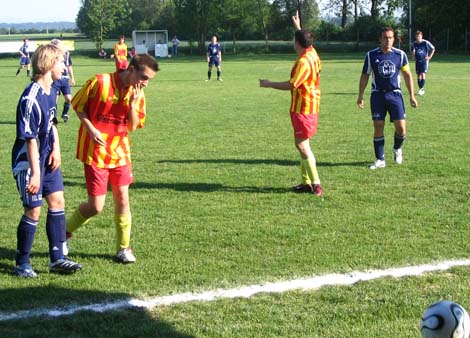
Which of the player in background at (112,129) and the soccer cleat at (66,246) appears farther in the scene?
the soccer cleat at (66,246)

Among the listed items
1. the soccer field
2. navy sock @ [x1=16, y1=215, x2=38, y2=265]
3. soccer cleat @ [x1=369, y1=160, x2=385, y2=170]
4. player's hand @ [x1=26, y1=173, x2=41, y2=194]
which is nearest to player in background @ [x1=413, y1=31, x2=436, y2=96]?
the soccer field

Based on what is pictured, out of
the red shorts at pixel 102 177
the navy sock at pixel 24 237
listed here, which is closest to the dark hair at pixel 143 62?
the red shorts at pixel 102 177

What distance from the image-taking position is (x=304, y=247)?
5.67 metres

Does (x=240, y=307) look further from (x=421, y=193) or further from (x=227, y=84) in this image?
(x=227, y=84)

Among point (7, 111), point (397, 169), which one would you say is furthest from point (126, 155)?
point (7, 111)

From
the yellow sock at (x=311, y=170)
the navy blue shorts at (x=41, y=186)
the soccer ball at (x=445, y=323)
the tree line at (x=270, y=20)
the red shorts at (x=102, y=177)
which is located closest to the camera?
the soccer ball at (x=445, y=323)

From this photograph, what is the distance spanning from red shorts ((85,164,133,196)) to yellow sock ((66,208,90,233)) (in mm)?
378

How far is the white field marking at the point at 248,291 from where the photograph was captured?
4.36m

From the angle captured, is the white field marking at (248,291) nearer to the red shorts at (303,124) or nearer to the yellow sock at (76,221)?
the yellow sock at (76,221)

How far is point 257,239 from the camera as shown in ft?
19.4

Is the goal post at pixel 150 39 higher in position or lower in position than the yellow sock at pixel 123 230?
higher

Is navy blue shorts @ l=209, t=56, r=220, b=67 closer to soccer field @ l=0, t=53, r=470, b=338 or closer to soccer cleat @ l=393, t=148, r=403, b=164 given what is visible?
soccer field @ l=0, t=53, r=470, b=338

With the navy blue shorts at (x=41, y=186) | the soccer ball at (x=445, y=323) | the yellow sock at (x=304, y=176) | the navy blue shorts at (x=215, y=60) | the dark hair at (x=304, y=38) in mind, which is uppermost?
the dark hair at (x=304, y=38)

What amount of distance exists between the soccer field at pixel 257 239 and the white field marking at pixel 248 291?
5 centimetres
